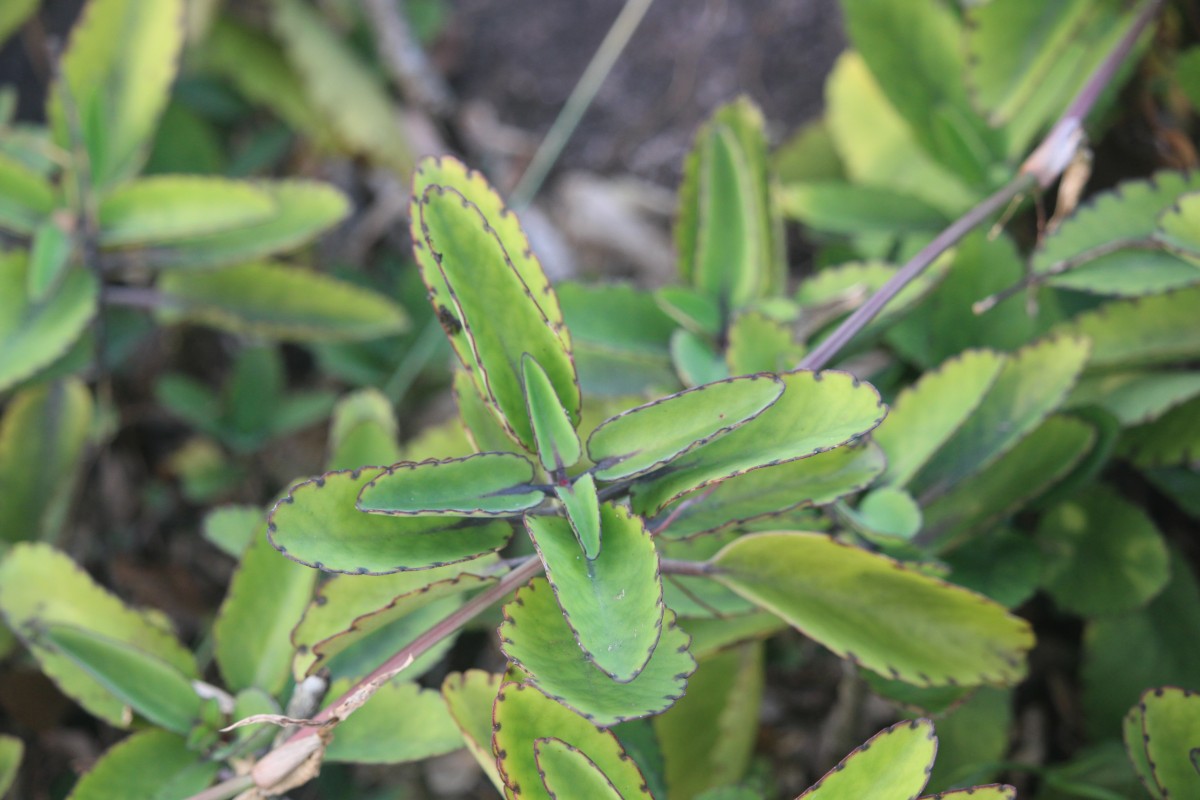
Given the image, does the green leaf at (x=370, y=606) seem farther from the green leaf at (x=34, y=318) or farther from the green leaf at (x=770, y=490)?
the green leaf at (x=34, y=318)

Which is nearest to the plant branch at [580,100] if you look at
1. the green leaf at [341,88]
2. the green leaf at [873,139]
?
the green leaf at [341,88]

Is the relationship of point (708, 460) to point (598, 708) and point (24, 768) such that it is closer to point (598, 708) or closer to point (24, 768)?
point (598, 708)

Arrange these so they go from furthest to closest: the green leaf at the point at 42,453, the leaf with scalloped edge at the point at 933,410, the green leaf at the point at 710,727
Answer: the green leaf at the point at 42,453
the green leaf at the point at 710,727
the leaf with scalloped edge at the point at 933,410

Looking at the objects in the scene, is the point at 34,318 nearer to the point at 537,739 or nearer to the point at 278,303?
the point at 278,303

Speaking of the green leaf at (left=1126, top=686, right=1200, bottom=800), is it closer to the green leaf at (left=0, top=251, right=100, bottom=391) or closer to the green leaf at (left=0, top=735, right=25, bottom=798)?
the green leaf at (left=0, top=735, right=25, bottom=798)

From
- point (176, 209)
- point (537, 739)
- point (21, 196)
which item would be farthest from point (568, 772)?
point (21, 196)
